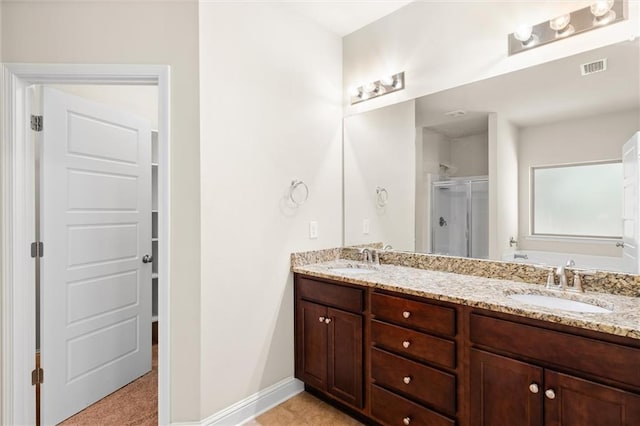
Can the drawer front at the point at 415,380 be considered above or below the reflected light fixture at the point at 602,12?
below

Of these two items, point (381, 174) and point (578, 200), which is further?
point (381, 174)

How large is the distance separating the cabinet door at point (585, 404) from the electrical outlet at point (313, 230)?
1598 mm

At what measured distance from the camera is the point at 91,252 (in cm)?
222

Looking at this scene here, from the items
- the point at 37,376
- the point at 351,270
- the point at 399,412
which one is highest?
the point at 351,270

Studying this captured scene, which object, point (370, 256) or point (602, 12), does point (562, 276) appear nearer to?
point (370, 256)

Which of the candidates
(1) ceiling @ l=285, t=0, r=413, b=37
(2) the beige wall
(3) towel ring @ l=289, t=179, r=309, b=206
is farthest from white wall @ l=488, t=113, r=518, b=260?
(2) the beige wall

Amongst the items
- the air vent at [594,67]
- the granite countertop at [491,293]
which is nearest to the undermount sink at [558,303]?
the granite countertop at [491,293]

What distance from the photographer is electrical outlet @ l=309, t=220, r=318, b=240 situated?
2488 millimetres

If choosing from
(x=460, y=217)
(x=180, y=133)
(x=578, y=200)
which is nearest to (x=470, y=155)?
(x=460, y=217)

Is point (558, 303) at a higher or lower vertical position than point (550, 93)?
lower

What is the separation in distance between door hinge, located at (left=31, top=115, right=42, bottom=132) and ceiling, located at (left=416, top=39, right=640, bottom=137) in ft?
8.02

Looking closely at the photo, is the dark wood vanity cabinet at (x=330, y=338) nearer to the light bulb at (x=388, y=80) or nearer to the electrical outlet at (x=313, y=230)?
the electrical outlet at (x=313, y=230)

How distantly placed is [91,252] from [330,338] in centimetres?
170

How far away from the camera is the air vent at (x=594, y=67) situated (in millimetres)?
1604
